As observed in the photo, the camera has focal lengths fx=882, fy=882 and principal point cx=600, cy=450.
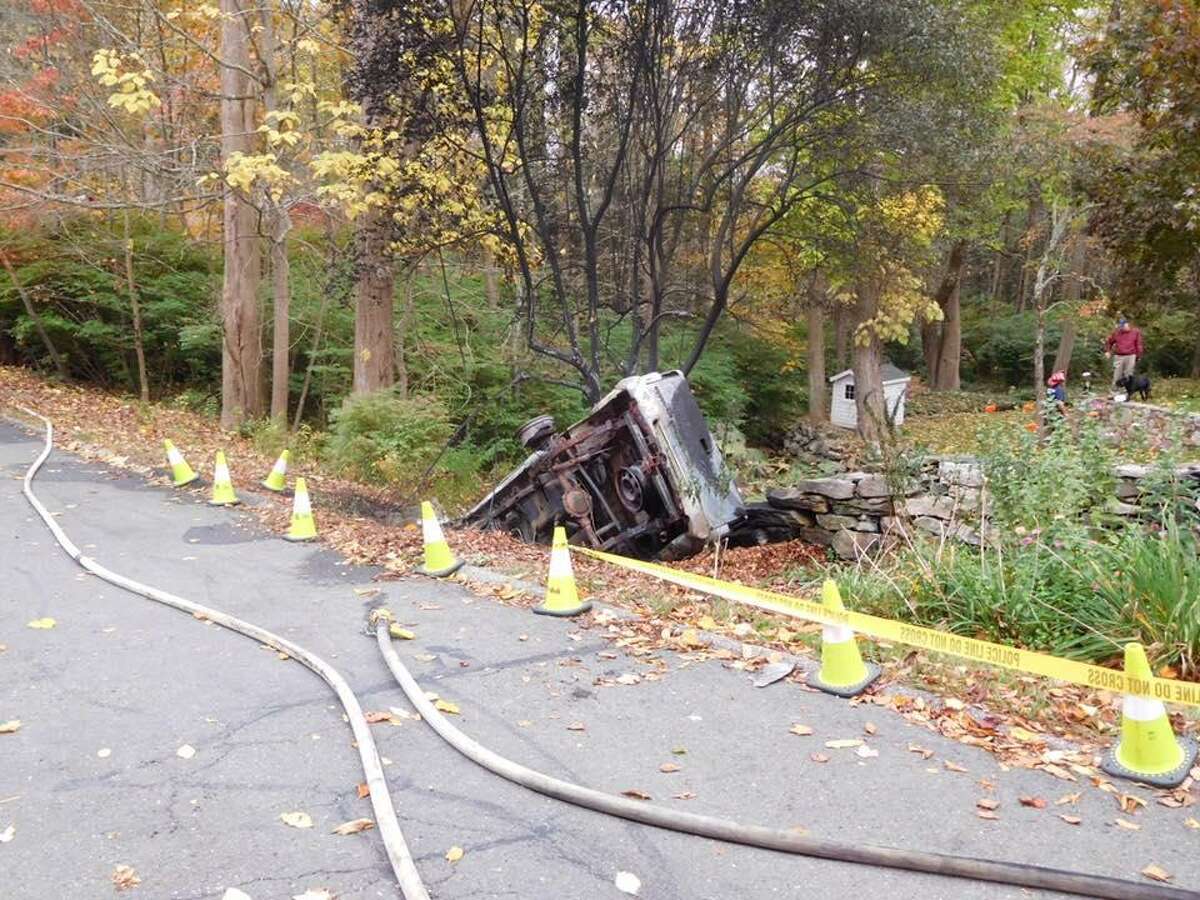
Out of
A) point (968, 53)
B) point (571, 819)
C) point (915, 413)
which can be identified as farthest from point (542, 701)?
point (915, 413)

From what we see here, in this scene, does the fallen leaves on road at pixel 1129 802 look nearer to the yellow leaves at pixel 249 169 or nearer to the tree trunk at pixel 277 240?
the yellow leaves at pixel 249 169

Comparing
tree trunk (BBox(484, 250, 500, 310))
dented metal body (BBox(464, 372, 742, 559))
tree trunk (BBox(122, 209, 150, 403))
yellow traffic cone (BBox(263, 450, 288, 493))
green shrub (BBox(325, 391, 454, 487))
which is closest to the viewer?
dented metal body (BBox(464, 372, 742, 559))

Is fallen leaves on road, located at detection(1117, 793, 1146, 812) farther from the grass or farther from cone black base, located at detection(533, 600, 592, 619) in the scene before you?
the grass

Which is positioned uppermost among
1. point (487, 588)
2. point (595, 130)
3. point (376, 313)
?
point (595, 130)

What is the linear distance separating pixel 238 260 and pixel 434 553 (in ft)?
Answer: 34.7

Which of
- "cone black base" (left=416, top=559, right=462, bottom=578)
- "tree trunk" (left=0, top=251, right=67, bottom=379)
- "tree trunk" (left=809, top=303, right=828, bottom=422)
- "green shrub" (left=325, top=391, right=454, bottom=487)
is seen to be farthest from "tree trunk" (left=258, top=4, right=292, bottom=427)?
"tree trunk" (left=809, top=303, right=828, bottom=422)

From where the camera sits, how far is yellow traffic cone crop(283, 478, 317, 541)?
8805 millimetres

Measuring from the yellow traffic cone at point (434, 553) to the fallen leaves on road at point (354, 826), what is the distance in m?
3.96

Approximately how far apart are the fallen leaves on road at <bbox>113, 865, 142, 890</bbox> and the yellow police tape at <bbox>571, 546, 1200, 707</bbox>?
3.34 meters

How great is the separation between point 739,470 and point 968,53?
6.24 metres

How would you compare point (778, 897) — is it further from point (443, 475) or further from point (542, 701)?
point (443, 475)

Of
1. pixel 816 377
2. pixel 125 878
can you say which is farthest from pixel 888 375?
pixel 125 878

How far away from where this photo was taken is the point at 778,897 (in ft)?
9.81

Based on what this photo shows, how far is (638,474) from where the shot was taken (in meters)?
8.48
